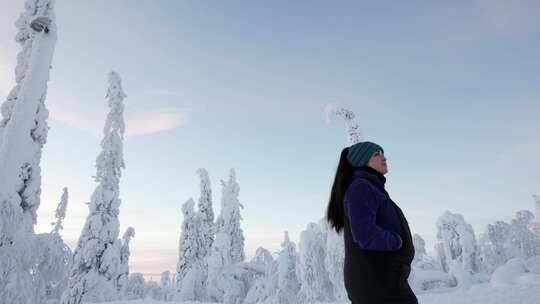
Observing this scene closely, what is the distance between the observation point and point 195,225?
32.8m

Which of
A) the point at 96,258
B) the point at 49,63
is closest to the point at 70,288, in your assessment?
the point at 96,258

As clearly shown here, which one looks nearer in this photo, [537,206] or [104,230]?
[104,230]

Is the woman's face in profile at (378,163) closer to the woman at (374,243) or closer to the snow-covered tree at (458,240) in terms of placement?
the woman at (374,243)

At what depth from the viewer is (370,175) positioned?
2709mm

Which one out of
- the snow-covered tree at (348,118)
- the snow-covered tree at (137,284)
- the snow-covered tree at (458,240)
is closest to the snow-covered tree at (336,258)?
the snow-covered tree at (348,118)

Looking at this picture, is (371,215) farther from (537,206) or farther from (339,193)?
(537,206)

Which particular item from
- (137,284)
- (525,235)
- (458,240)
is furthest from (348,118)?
(525,235)

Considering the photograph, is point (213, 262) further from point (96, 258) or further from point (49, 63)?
point (49, 63)

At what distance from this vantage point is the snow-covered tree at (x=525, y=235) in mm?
55188

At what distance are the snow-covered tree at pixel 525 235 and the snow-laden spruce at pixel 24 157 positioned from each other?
203ft

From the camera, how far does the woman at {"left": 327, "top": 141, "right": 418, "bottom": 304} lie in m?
2.39

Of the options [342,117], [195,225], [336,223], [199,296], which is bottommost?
[199,296]

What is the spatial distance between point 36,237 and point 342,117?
13303mm

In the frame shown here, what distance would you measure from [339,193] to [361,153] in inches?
13.3
